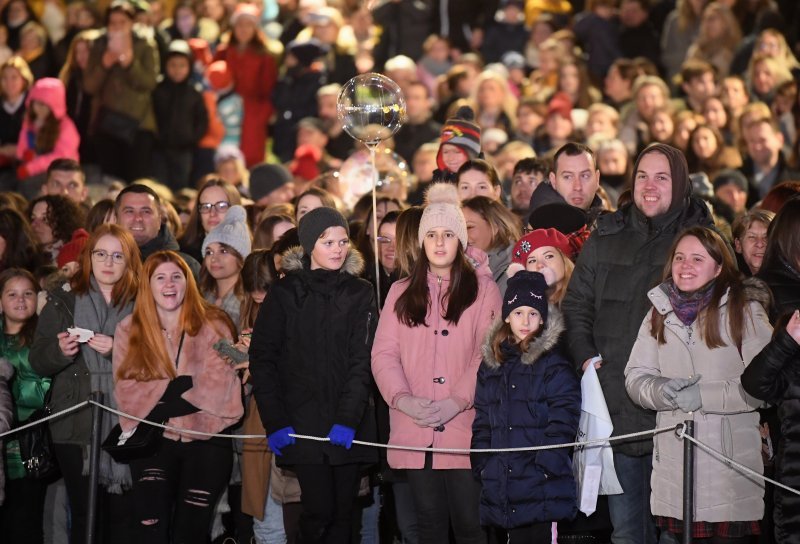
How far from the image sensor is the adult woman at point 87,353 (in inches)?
353

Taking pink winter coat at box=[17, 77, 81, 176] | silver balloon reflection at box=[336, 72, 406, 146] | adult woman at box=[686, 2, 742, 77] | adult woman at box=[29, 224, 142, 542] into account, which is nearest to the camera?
adult woman at box=[29, 224, 142, 542]

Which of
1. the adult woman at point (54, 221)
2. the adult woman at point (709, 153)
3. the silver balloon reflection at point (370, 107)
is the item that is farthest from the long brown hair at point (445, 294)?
the adult woman at point (709, 153)

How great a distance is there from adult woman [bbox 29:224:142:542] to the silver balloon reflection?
165 centimetres

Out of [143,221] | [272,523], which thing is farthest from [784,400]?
[143,221]

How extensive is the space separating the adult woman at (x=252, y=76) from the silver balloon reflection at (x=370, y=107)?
23.4 ft

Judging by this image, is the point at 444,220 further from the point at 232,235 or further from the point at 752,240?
the point at 752,240

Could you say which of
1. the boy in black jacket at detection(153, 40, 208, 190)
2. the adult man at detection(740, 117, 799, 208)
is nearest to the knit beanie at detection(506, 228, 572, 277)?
the adult man at detection(740, 117, 799, 208)

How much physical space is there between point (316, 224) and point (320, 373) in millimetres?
859

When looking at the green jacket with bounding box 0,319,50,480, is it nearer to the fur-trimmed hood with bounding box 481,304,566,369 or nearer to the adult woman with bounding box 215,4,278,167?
the fur-trimmed hood with bounding box 481,304,566,369

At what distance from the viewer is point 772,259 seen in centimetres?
816

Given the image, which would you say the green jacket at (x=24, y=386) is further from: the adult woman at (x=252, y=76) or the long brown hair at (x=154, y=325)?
the adult woman at (x=252, y=76)

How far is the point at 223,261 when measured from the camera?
9.81 m

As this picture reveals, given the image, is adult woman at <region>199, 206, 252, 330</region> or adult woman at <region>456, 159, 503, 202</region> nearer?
adult woman at <region>199, 206, 252, 330</region>

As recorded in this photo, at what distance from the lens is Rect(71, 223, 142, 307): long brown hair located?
9.21 m
